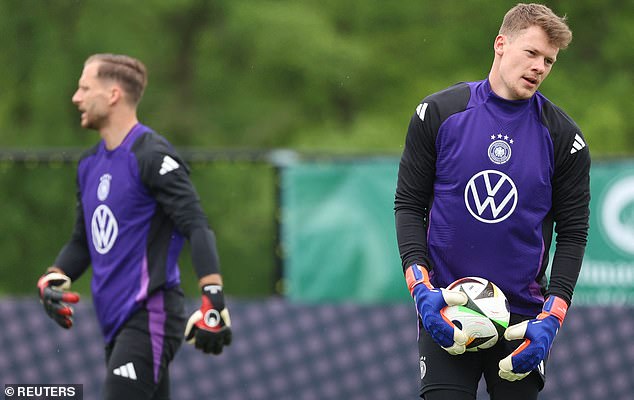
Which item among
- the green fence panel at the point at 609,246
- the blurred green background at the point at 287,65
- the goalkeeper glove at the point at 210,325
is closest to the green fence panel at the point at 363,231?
the green fence panel at the point at 609,246

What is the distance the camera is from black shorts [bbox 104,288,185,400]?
5895 millimetres

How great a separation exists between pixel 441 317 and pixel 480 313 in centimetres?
17

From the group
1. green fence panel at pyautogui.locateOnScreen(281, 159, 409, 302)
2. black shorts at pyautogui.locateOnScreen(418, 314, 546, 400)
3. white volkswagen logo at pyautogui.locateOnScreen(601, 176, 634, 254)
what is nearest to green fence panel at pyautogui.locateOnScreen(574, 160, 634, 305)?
white volkswagen logo at pyautogui.locateOnScreen(601, 176, 634, 254)

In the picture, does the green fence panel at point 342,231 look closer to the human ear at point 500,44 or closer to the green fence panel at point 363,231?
the green fence panel at point 363,231

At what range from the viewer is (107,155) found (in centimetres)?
635

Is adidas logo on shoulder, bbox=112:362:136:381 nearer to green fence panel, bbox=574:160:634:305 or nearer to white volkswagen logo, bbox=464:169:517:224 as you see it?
white volkswagen logo, bbox=464:169:517:224

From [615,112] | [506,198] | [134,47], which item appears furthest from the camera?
[134,47]

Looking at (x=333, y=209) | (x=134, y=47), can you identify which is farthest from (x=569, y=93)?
(x=333, y=209)

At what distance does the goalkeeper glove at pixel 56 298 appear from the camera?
6.41 metres

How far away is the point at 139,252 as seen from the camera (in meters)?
6.11

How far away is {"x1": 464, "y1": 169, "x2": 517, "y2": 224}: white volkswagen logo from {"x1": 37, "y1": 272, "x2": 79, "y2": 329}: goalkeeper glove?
2421mm

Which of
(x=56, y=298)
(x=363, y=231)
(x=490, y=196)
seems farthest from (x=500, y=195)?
(x=363, y=231)

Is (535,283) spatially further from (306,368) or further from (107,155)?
(306,368)

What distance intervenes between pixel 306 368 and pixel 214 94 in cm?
1015
